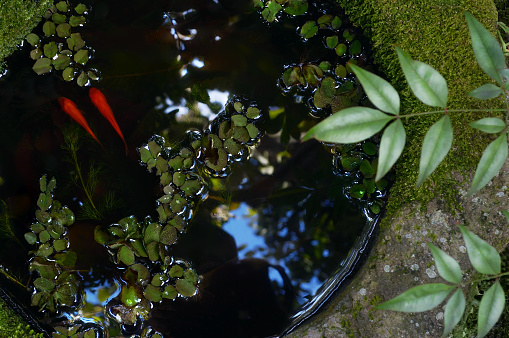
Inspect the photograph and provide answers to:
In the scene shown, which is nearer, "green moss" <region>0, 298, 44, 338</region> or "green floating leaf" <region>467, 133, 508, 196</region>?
"green floating leaf" <region>467, 133, 508, 196</region>

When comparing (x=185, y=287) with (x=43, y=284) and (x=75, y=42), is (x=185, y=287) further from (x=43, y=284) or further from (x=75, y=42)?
(x=75, y=42)

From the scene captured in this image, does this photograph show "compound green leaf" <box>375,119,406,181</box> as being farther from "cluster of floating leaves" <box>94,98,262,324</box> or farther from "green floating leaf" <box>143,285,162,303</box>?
"green floating leaf" <box>143,285,162,303</box>

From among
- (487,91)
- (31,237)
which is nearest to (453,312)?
(487,91)

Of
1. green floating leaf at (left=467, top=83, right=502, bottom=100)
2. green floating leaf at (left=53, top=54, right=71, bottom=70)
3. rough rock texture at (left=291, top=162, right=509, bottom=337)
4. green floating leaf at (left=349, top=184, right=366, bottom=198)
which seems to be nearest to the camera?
green floating leaf at (left=467, top=83, right=502, bottom=100)

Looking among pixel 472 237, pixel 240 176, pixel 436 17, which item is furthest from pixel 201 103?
pixel 472 237

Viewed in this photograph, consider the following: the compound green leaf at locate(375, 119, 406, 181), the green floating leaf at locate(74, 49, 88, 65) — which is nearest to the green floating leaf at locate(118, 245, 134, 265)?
the green floating leaf at locate(74, 49, 88, 65)
